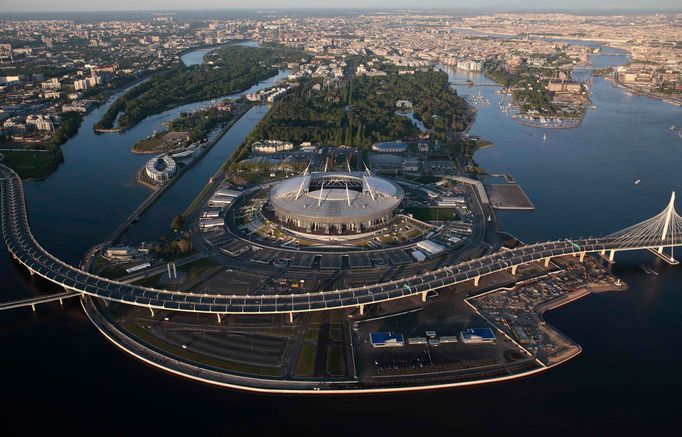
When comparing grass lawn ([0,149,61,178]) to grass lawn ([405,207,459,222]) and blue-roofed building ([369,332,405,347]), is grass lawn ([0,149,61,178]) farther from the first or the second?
blue-roofed building ([369,332,405,347])

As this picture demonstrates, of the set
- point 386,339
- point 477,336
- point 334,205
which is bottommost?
point 386,339

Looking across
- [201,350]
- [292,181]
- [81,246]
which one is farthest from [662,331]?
[81,246]

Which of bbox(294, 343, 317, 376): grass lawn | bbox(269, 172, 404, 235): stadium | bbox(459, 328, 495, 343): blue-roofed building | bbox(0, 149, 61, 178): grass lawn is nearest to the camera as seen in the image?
bbox(294, 343, 317, 376): grass lawn

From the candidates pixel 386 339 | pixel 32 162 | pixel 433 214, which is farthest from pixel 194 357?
pixel 32 162

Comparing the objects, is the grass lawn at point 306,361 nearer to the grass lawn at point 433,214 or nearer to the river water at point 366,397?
the river water at point 366,397

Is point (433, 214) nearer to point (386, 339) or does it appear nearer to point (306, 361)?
point (386, 339)

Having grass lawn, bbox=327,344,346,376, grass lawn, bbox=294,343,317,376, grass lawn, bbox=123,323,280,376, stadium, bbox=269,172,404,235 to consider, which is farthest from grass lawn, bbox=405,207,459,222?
grass lawn, bbox=123,323,280,376
